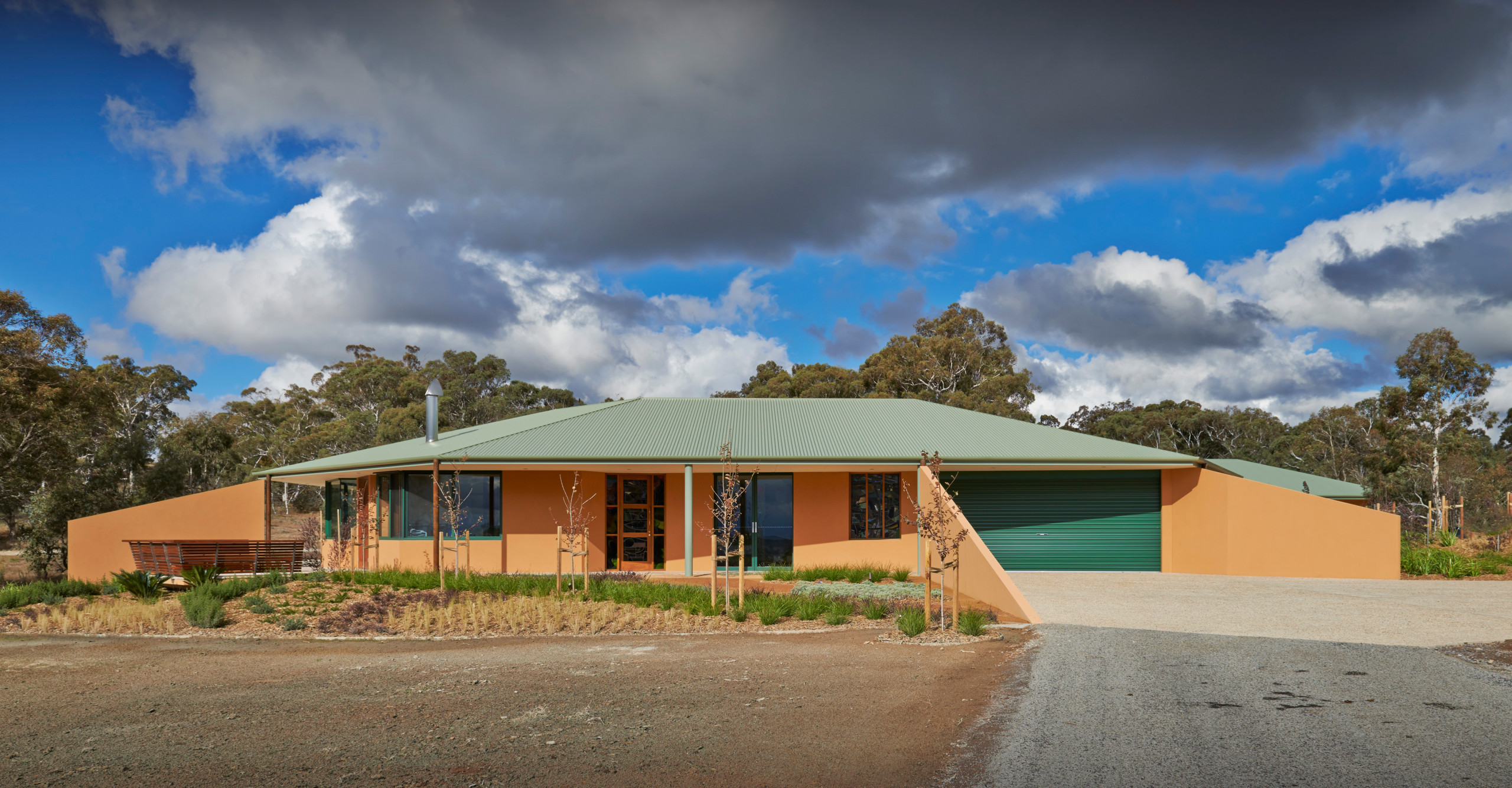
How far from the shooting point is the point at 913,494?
18266mm

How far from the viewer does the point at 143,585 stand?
1421cm

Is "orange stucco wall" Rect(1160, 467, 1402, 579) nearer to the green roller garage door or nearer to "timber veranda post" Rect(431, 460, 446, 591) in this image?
the green roller garage door

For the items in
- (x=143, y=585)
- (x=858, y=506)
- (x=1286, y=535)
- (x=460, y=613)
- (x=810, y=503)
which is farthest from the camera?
(x=858, y=506)

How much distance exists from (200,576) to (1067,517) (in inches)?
648

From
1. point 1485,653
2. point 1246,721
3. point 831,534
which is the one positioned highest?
point 831,534

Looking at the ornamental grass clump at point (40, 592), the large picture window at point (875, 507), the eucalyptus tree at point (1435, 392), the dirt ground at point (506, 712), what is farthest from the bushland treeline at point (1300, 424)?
the ornamental grass clump at point (40, 592)

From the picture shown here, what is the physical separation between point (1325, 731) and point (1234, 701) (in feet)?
2.84

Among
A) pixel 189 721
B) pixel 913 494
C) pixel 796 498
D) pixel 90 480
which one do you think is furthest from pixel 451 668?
pixel 90 480

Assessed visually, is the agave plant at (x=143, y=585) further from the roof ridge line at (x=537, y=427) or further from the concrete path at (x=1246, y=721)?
the concrete path at (x=1246, y=721)

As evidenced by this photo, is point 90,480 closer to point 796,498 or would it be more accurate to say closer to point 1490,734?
point 796,498

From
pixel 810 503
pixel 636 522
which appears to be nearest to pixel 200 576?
pixel 636 522

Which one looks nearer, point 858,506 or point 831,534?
point 831,534

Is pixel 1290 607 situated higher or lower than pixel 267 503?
lower

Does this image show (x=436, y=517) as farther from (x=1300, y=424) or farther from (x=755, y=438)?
(x=1300, y=424)
